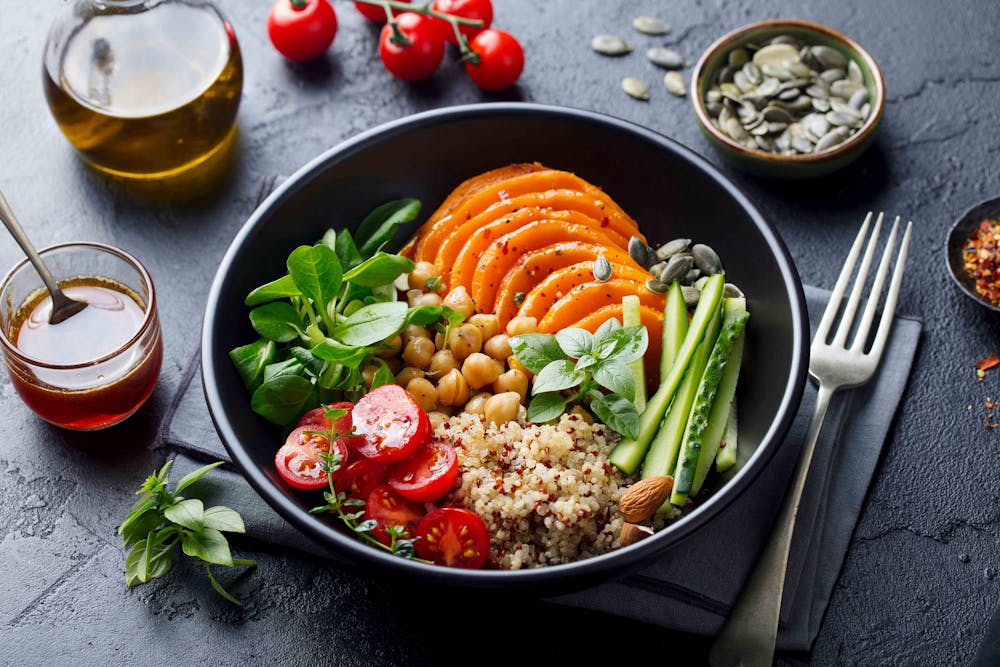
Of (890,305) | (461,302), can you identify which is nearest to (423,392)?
(461,302)

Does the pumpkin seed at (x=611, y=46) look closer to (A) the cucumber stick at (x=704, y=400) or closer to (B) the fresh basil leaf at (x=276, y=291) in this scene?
(A) the cucumber stick at (x=704, y=400)

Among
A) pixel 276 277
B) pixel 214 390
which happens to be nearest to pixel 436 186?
pixel 276 277

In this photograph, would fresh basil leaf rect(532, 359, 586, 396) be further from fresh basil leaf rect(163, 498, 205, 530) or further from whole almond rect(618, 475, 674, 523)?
fresh basil leaf rect(163, 498, 205, 530)

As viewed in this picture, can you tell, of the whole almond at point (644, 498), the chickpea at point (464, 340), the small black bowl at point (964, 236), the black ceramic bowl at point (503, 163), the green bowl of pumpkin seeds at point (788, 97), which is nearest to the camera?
the black ceramic bowl at point (503, 163)

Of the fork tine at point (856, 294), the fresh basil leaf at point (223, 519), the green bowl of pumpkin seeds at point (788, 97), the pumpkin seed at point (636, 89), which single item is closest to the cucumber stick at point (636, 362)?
the fork tine at point (856, 294)

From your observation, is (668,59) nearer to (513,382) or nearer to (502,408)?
(513,382)

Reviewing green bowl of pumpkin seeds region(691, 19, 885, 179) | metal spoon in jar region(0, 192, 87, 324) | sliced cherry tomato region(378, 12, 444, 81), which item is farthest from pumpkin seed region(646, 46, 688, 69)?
metal spoon in jar region(0, 192, 87, 324)
